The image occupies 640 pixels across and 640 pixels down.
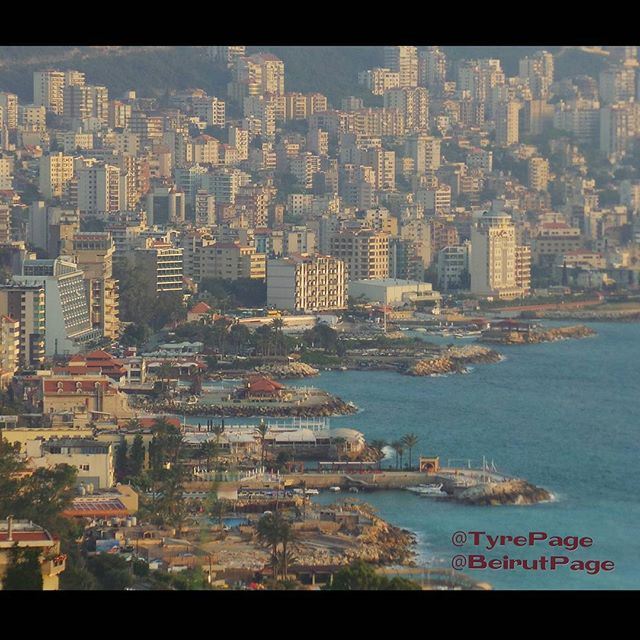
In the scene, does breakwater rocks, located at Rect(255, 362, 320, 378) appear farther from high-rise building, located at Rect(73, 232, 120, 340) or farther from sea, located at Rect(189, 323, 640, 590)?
high-rise building, located at Rect(73, 232, 120, 340)

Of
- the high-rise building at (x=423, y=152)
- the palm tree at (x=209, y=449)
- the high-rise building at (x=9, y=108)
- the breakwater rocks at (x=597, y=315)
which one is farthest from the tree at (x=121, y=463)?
the high-rise building at (x=423, y=152)

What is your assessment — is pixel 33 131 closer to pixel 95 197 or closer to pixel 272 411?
pixel 95 197

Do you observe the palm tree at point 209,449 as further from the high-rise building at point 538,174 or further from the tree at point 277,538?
the high-rise building at point 538,174

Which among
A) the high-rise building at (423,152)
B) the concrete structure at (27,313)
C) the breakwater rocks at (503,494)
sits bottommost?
the breakwater rocks at (503,494)

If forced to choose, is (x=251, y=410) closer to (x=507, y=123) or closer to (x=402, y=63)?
(x=402, y=63)

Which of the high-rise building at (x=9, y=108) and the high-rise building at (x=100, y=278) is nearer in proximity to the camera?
the high-rise building at (x=100, y=278)

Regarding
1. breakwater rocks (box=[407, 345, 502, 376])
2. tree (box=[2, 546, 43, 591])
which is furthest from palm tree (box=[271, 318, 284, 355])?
tree (box=[2, 546, 43, 591])
